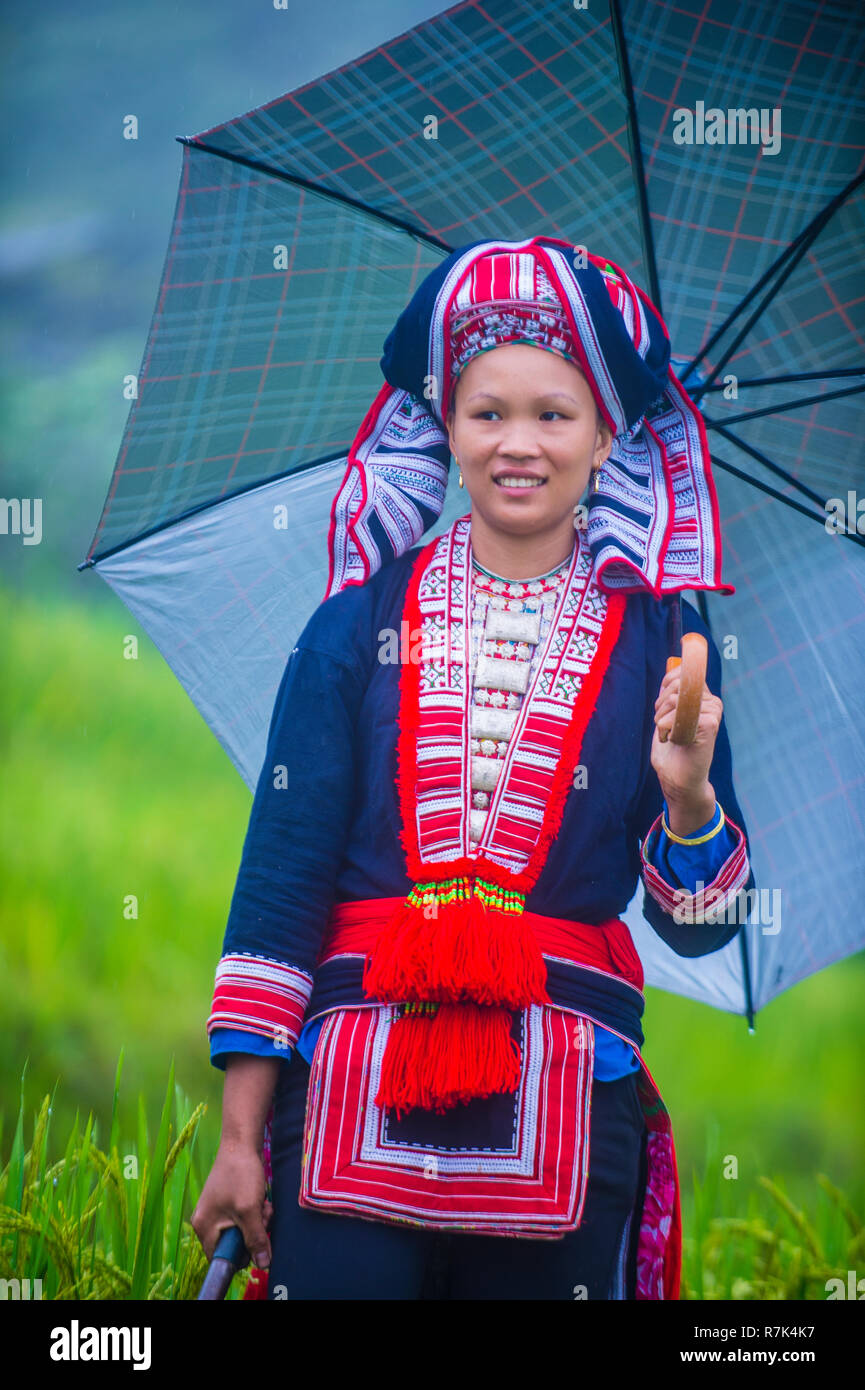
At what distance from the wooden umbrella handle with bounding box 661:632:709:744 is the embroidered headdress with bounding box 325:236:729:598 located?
1.04 ft

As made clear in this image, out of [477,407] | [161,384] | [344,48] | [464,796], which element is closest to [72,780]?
[161,384]

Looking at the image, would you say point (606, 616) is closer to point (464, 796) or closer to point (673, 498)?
point (673, 498)

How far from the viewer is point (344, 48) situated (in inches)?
108

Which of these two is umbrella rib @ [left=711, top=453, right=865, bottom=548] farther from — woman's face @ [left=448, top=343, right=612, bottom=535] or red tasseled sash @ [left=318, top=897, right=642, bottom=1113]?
red tasseled sash @ [left=318, top=897, right=642, bottom=1113]

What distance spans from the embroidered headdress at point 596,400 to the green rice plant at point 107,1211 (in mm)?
1138

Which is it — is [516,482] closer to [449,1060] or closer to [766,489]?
[766,489]

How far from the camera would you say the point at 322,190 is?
246cm

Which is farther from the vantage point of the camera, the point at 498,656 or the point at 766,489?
the point at 766,489

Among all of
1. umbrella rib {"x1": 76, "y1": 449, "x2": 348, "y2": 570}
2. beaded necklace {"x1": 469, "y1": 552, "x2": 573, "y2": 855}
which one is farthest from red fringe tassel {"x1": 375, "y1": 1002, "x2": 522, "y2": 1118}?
umbrella rib {"x1": 76, "y1": 449, "x2": 348, "y2": 570}

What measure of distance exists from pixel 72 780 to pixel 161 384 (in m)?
0.81

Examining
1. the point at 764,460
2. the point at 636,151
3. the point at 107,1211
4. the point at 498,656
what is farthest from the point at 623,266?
the point at 107,1211

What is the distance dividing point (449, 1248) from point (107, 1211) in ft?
2.65

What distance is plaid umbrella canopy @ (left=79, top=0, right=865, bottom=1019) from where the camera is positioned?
2420mm

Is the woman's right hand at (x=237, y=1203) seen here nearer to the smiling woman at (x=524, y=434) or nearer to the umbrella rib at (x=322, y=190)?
the smiling woman at (x=524, y=434)
